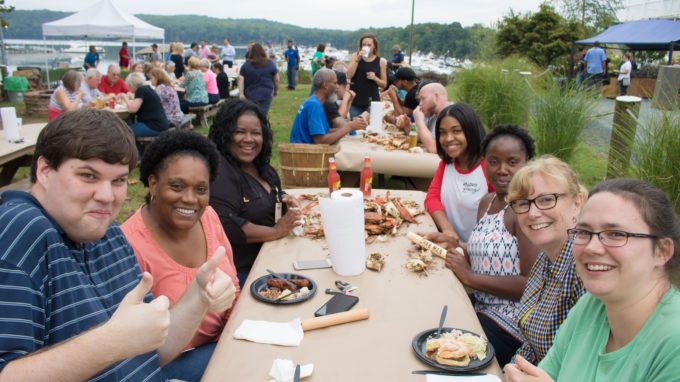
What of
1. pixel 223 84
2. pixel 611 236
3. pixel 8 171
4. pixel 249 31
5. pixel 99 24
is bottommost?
pixel 8 171

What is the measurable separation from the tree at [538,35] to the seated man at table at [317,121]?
17005mm

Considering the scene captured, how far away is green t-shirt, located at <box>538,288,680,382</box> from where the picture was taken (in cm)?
124

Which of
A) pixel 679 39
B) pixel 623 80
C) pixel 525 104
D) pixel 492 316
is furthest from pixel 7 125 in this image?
pixel 679 39

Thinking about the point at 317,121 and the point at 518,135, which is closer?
the point at 518,135

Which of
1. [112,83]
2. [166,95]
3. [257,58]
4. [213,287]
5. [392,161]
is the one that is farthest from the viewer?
[112,83]

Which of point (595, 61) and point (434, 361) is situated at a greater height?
point (595, 61)

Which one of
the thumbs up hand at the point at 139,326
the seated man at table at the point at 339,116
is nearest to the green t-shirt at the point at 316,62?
the seated man at table at the point at 339,116

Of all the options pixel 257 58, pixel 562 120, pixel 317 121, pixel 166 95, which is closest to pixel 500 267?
pixel 317 121

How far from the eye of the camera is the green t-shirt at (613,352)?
124 centimetres

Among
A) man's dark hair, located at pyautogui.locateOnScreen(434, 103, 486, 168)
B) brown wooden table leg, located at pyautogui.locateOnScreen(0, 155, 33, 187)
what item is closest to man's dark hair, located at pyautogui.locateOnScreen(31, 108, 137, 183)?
man's dark hair, located at pyautogui.locateOnScreen(434, 103, 486, 168)

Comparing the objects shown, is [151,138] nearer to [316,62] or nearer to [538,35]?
[316,62]

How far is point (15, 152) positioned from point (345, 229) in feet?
15.1

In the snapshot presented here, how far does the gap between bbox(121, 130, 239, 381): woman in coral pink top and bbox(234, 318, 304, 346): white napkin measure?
336 mm

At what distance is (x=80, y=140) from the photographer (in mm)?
1394
